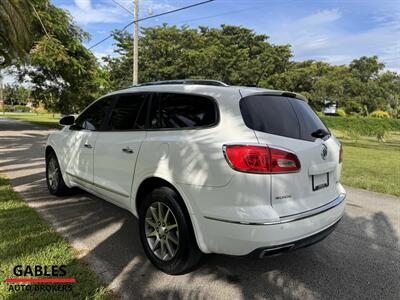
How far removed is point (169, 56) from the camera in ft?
112

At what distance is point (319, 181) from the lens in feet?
10.3

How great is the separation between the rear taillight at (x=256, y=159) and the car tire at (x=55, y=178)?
3.74 metres

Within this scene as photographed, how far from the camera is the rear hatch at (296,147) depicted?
278 centimetres

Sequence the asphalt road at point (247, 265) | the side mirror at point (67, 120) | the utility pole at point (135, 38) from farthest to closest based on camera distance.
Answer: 1. the utility pole at point (135, 38)
2. the side mirror at point (67, 120)
3. the asphalt road at point (247, 265)

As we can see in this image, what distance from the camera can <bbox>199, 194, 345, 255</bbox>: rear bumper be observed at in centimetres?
265

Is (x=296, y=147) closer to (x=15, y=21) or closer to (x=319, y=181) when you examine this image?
(x=319, y=181)

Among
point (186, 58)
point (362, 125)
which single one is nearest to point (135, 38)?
point (186, 58)

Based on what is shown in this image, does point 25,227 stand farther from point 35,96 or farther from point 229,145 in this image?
point 35,96

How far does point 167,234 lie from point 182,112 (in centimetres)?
118

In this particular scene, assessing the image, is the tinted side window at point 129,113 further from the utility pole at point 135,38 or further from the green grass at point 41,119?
the green grass at point 41,119

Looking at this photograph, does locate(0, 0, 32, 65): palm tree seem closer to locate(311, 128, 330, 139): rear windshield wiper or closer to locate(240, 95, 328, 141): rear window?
locate(240, 95, 328, 141): rear window

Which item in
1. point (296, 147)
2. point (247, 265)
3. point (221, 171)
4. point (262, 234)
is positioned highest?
point (296, 147)

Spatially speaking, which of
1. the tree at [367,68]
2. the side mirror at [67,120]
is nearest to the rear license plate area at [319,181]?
the side mirror at [67,120]

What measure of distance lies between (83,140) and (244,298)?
299 cm
